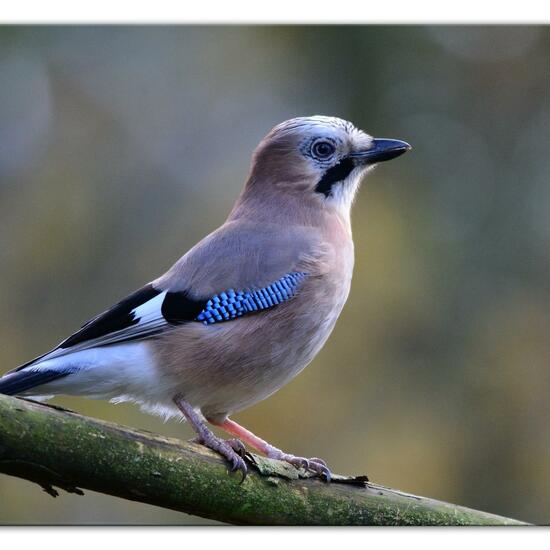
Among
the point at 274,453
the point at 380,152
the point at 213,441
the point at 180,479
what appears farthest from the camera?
the point at 380,152

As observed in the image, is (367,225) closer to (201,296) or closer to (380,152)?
(380,152)

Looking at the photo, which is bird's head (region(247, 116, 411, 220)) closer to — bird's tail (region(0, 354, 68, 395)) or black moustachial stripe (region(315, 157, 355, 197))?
black moustachial stripe (region(315, 157, 355, 197))

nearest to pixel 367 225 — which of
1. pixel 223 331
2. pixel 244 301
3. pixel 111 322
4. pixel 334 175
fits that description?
pixel 334 175

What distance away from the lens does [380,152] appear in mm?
3773

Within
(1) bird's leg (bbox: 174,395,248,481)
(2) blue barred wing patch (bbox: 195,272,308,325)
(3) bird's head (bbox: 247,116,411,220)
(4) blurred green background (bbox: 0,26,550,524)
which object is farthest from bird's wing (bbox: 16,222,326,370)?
(4) blurred green background (bbox: 0,26,550,524)

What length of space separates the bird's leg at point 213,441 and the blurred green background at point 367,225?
834mm

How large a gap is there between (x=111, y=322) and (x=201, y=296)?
0.34 m

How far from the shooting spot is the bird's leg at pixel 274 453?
10.8 feet

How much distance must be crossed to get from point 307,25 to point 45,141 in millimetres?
1308

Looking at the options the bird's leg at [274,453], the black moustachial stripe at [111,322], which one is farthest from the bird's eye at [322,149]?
the bird's leg at [274,453]

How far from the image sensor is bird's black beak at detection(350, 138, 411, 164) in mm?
3756

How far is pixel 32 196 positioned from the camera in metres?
4.29

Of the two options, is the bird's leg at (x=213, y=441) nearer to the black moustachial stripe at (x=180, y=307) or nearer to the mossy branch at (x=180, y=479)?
the mossy branch at (x=180, y=479)
